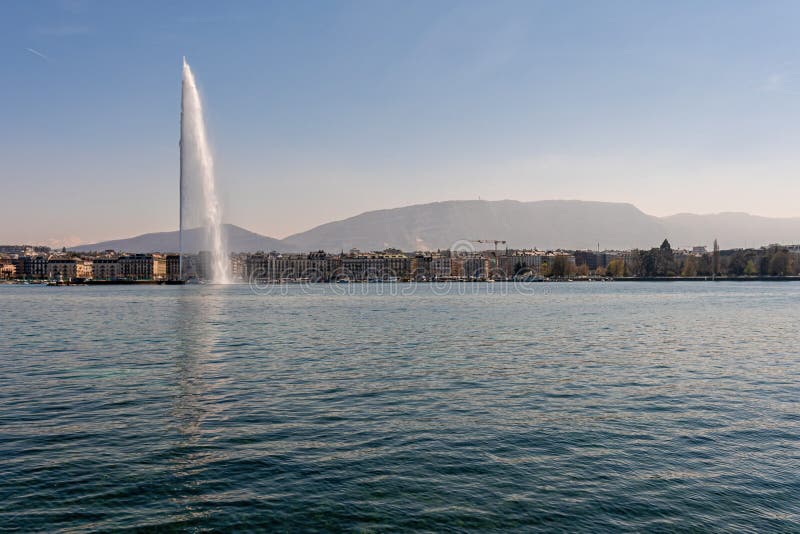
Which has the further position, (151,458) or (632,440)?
(632,440)

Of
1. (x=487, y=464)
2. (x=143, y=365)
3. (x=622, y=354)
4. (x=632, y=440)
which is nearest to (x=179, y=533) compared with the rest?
(x=487, y=464)

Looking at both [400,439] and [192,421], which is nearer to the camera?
[400,439]

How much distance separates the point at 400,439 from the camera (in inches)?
570

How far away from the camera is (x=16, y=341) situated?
1371 inches

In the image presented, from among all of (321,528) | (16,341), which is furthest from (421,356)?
(16,341)

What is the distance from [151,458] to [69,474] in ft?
4.98

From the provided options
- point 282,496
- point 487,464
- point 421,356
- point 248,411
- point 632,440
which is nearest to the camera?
point 282,496

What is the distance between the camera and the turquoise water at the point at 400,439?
10414 mm

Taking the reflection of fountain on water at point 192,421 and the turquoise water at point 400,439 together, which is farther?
the reflection of fountain on water at point 192,421

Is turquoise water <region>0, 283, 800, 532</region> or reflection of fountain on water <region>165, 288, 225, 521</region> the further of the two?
reflection of fountain on water <region>165, 288, 225, 521</region>

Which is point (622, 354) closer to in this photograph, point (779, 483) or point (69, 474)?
point (779, 483)

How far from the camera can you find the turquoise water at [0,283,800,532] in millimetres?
10414

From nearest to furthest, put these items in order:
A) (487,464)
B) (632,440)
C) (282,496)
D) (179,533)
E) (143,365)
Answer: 1. (179,533)
2. (282,496)
3. (487,464)
4. (632,440)
5. (143,365)

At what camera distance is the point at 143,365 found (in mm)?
25641
